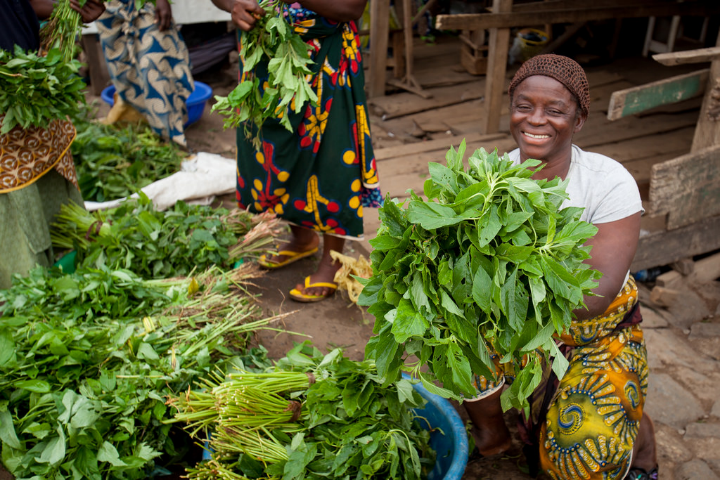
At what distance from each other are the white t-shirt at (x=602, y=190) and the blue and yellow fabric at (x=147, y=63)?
3.37 metres

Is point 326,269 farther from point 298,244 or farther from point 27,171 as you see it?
point 27,171

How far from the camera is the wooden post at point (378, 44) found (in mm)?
5570

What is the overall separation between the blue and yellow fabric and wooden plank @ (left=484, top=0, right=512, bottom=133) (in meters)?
2.33

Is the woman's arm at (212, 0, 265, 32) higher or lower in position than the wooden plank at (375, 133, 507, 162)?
higher

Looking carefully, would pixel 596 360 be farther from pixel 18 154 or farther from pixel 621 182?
pixel 18 154

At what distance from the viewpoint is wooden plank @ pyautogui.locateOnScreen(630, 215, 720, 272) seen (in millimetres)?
3398

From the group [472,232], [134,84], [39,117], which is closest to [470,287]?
[472,232]

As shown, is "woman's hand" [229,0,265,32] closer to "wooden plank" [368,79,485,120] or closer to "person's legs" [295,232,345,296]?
"person's legs" [295,232,345,296]

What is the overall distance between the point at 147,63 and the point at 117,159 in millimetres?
767

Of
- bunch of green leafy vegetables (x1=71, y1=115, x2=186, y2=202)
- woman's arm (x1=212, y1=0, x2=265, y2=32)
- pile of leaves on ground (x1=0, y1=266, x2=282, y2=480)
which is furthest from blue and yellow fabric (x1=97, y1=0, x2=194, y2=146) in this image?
pile of leaves on ground (x1=0, y1=266, x2=282, y2=480)

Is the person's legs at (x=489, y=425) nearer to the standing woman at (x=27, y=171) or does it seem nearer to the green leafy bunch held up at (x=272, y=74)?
the green leafy bunch held up at (x=272, y=74)

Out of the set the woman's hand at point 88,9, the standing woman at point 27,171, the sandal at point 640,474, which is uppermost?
the woman's hand at point 88,9

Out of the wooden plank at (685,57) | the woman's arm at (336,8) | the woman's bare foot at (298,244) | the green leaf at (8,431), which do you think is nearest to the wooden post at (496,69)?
the wooden plank at (685,57)

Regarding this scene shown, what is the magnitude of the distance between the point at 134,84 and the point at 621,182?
149 inches
